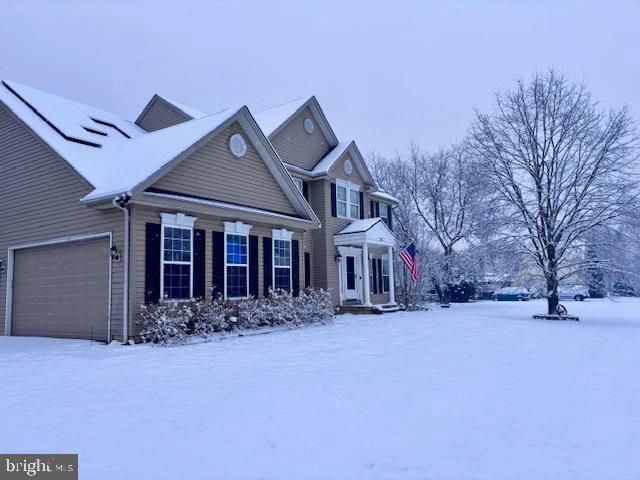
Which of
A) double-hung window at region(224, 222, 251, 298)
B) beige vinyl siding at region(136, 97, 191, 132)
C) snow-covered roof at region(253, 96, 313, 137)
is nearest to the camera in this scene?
double-hung window at region(224, 222, 251, 298)

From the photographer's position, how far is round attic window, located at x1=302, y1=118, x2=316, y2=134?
19.1 meters

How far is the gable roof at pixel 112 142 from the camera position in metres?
10.6

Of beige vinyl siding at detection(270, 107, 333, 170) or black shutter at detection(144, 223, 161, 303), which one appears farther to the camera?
beige vinyl siding at detection(270, 107, 333, 170)

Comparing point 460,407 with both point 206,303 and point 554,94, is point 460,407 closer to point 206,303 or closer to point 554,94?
point 206,303

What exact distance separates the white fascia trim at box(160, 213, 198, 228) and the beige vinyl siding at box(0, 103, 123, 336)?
0.96m

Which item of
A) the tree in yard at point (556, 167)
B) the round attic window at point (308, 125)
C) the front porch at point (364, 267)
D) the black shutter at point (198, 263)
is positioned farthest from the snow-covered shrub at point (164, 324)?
the tree in yard at point (556, 167)

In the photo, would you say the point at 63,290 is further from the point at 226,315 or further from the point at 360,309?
the point at 360,309

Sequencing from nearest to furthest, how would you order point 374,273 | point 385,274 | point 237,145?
point 237,145
point 374,273
point 385,274

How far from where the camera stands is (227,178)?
12.8 meters

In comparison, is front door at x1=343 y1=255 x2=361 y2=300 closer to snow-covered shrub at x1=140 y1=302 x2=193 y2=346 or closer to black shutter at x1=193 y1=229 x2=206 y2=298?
black shutter at x1=193 y1=229 x2=206 y2=298

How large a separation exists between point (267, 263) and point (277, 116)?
7418 mm

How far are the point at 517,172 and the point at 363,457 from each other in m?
16.5

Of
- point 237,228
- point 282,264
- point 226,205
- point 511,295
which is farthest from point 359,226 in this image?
point 511,295

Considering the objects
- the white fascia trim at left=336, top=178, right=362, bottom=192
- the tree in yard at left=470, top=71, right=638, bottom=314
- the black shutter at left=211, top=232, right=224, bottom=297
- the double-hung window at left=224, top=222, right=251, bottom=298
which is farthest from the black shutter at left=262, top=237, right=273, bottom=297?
the tree in yard at left=470, top=71, right=638, bottom=314
